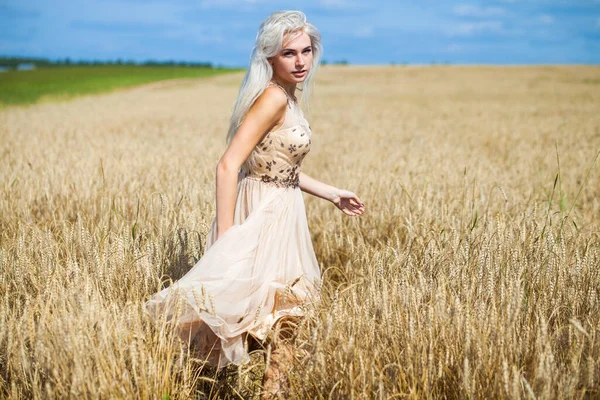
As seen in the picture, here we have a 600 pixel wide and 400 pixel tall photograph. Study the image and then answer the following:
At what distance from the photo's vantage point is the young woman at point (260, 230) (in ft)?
6.95

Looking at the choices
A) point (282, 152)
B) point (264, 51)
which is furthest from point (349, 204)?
point (264, 51)

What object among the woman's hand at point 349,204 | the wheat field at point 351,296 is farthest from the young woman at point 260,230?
the woman's hand at point 349,204

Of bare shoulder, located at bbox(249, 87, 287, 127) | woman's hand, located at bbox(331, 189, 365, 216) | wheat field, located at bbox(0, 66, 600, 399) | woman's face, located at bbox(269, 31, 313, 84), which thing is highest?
woman's face, located at bbox(269, 31, 313, 84)

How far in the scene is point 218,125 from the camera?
1262 centimetres

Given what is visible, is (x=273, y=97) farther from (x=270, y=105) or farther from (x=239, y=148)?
(x=239, y=148)

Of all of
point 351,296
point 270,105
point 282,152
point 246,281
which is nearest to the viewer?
point 246,281

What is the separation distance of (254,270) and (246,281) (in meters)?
0.11

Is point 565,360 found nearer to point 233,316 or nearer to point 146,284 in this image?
point 233,316

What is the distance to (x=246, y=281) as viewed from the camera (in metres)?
2.17

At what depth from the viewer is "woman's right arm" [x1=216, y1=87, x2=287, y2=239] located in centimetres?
221

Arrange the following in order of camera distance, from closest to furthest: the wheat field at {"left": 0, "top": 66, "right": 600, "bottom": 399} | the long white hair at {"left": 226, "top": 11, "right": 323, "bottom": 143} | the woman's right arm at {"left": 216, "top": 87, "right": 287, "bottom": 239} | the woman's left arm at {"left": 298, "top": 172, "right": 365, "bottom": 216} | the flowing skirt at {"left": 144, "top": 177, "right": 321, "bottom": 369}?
the wheat field at {"left": 0, "top": 66, "right": 600, "bottom": 399}, the flowing skirt at {"left": 144, "top": 177, "right": 321, "bottom": 369}, the woman's right arm at {"left": 216, "top": 87, "right": 287, "bottom": 239}, the long white hair at {"left": 226, "top": 11, "right": 323, "bottom": 143}, the woman's left arm at {"left": 298, "top": 172, "right": 365, "bottom": 216}

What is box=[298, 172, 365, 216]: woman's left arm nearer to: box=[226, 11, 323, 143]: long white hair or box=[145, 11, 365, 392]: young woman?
box=[145, 11, 365, 392]: young woman

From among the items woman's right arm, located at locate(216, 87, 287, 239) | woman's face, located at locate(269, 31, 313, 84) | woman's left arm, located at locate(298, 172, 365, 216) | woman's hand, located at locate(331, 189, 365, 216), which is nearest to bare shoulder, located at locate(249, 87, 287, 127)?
woman's right arm, located at locate(216, 87, 287, 239)

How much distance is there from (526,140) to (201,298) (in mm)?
8678
